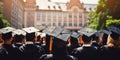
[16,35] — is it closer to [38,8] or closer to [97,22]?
[97,22]

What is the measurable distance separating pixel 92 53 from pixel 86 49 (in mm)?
205

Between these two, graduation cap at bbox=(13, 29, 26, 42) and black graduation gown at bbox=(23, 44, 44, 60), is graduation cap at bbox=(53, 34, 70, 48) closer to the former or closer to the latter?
black graduation gown at bbox=(23, 44, 44, 60)

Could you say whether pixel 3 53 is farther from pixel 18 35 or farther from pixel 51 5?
pixel 51 5

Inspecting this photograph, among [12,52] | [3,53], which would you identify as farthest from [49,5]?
[3,53]

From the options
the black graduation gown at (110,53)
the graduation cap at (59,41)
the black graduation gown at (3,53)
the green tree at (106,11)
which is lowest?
the green tree at (106,11)

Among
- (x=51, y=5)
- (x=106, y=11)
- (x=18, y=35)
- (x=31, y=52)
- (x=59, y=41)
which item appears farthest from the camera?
(x=51, y=5)

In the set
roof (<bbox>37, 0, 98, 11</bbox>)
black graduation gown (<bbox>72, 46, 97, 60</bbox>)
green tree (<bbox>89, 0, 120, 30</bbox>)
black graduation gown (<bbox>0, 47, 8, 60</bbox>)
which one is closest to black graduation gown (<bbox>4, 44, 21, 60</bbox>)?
black graduation gown (<bbox>0, 47, 8, 60</bbox>)

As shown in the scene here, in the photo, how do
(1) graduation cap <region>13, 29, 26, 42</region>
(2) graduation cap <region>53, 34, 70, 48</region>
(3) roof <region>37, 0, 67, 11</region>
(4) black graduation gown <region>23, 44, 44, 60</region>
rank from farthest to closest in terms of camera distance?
1. (3) roof <region>37, 0, 67, 11</region>
2. (1) graduation cap <region>13, 29, 26, 42</region>
3. (4) black graduation gown <region>23, 44, 44, 60</region>
4. (2) graduation cap <region>53, 34, 70, 48</region>

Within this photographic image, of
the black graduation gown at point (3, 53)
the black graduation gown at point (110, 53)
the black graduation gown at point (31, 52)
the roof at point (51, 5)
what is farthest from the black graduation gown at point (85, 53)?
the roof at point (51, 5)

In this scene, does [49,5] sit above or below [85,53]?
below

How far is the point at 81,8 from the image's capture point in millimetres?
97688

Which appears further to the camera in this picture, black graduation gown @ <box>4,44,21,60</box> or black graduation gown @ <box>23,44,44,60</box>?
black graduation gown @ <box>23,44,44,60</box>

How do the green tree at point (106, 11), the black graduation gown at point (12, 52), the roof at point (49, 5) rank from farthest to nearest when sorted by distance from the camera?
the roof at point (49, 5) < the green tree at point (106, 11) < the black graduation gown at point (12, 52)

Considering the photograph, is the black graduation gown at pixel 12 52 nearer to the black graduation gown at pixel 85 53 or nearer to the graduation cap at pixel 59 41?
the black graduation gown at pixel 85 53
